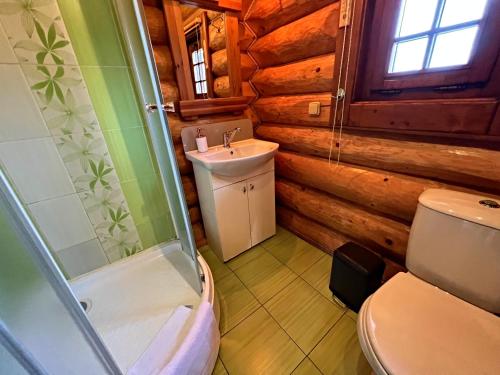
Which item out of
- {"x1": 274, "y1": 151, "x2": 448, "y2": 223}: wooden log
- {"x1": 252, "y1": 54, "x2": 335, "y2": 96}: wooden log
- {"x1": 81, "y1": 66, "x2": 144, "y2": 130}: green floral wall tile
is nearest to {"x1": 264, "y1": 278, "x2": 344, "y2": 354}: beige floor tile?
{"x1": 274, "y1": 151, "x2": 448, "y2": 223}: wooden log

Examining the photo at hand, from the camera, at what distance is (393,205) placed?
1223 millimetres

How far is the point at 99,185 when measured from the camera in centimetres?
137

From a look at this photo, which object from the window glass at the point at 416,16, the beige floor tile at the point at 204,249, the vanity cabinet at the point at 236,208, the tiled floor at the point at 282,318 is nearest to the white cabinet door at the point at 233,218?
the vanity cabinet at the point at 236,208

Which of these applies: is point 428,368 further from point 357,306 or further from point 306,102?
point 306,102

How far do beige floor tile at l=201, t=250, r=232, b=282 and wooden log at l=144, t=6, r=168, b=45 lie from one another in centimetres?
166

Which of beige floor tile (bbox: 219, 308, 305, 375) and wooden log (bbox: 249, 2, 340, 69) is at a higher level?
wooden log (bbox: 249, 2, 340, 69)

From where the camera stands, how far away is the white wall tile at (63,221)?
1218 millimetres

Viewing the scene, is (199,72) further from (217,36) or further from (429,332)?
(429,332)

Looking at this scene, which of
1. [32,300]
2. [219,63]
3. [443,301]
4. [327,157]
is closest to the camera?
[32,300]

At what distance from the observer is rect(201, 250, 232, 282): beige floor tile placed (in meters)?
1.65

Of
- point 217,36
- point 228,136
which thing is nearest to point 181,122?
point 228,136

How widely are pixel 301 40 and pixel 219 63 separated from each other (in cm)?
64

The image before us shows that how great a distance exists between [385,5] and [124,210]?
1985 millimetres

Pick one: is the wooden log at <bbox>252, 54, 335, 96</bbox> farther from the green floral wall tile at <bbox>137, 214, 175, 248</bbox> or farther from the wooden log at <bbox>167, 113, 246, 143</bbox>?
the green floral wall tile at <bbox>137, 214, 175, 248</bbox>
